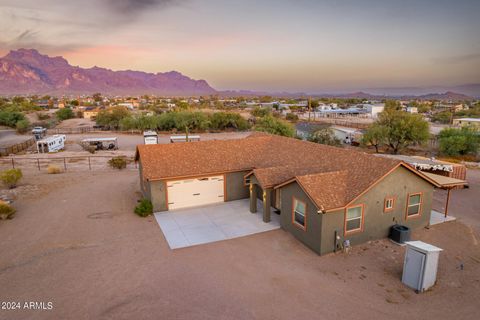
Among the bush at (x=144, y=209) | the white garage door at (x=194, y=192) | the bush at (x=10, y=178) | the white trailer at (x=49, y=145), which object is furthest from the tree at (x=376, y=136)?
the white trailer at (x=49, y=145)

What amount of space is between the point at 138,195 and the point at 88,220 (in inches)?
171

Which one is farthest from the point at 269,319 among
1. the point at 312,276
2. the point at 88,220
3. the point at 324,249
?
the point at 88,220

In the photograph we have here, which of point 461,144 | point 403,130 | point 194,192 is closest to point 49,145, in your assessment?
point 194,192

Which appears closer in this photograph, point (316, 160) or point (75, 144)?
point (316, 160)

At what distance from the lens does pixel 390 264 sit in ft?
37.0

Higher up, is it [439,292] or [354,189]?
[354,189]

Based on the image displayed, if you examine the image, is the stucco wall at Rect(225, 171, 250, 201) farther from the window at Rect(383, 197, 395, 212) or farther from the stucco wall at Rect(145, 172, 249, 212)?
the window at Rect(383, 197, 395, 212)

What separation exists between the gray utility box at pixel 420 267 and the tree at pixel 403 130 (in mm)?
27874

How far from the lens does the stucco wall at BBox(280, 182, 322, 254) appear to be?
1184 centimetres

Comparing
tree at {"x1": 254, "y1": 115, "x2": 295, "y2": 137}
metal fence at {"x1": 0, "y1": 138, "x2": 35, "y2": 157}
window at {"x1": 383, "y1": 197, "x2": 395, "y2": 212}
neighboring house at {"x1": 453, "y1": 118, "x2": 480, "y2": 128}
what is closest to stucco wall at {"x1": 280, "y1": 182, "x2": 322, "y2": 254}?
window at {"x1": 383, "y1": 197, "x2": 395, "y2": 212}

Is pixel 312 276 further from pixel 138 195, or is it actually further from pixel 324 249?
pixel 138 195

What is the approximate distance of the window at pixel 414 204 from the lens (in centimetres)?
1376

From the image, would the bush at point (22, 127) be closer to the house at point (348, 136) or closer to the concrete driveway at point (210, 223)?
the concrete driveway at point (210, 223)

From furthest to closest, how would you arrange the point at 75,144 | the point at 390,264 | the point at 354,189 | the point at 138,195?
the point at 75,144, the point at 138,195, the point at 354,189, the point at 390,264
